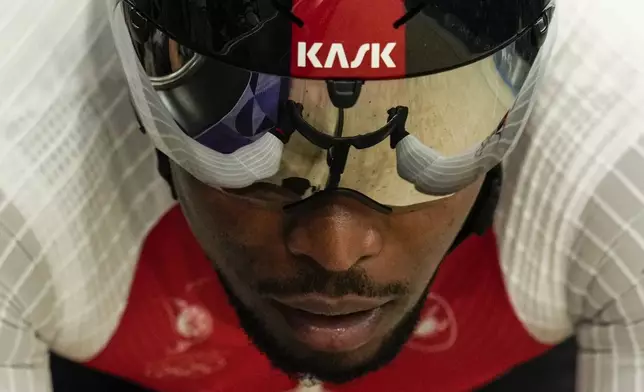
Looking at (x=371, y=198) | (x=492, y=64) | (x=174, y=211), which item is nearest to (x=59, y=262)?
(x=174, y=211)

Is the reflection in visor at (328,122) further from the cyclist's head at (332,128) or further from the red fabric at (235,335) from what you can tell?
the red fabric at (235,335)

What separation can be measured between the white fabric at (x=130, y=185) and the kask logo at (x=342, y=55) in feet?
0.90

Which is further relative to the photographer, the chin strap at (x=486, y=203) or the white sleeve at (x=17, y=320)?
the chin strap at (x=486, y=203)

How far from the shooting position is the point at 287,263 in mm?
911

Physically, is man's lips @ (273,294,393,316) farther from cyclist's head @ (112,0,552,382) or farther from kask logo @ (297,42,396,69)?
Answer: kask logo @ (297,42,396,69)

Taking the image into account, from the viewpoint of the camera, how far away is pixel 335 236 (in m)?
0.85

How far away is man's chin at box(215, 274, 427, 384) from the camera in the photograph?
1.05 meters

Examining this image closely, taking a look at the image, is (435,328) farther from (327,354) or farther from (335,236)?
(335,236)

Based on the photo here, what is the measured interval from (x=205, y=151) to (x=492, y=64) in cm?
26

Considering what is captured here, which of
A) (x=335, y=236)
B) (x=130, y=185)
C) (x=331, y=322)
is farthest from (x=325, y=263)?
(x=130, y=185)

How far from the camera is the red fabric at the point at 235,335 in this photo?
1068 mm

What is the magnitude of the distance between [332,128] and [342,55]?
0.22 feet

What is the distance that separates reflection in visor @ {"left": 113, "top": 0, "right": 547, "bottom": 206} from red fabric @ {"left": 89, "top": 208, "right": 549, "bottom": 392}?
0.20m

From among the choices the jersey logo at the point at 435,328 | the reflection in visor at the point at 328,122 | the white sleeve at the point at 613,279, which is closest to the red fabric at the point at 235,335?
the jersey logo at the point at 435,328
